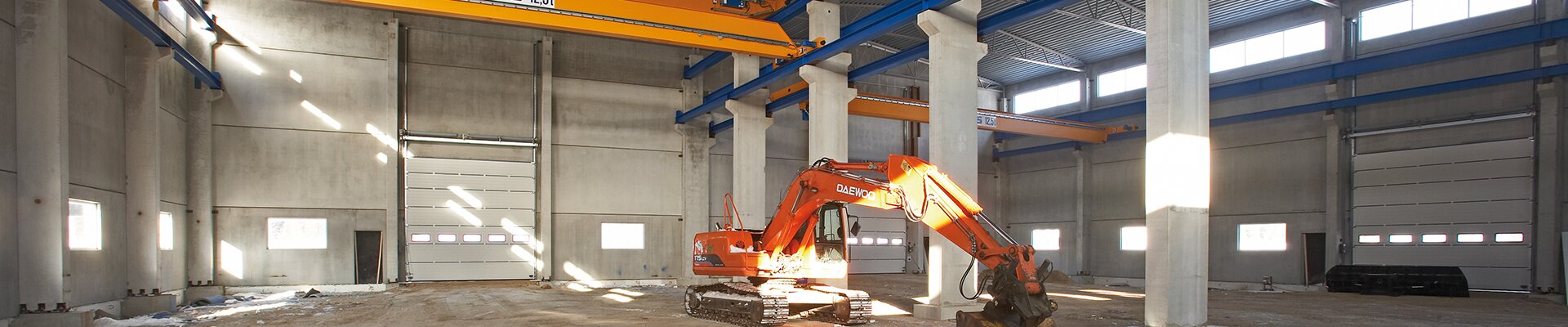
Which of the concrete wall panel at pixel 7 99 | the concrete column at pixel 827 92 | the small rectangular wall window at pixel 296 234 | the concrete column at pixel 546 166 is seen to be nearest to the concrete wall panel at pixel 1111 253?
the concrete column at pixel 827 92

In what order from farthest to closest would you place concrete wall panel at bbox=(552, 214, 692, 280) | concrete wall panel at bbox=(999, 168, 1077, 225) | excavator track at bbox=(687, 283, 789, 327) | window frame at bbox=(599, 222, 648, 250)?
concrete wall panel at bbox=(999, 168, 1077, 225) < window frame at bbox=(599, 222, 648, 250) < concrete wall panel at bbox=(552, 214, 692, 280) < excavator track at bbox=(687, 283, 789, 327)

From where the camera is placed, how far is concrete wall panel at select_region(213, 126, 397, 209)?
2298cm

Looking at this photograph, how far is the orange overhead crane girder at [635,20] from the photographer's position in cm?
1717

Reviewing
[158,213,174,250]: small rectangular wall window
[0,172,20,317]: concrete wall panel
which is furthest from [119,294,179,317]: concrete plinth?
[0,172,20,317]: concrete wall panel

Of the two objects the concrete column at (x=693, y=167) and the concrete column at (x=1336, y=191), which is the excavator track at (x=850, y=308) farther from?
the concrete column at (x=1336, y=191)

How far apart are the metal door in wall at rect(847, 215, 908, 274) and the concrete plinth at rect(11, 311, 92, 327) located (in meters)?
23.8

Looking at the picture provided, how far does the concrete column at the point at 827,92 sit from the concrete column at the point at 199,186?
49.3 feet

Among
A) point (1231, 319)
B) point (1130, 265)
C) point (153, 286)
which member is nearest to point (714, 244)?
point (1231, 319)

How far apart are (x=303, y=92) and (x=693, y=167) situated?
11.5 meters

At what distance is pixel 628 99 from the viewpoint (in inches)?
1126

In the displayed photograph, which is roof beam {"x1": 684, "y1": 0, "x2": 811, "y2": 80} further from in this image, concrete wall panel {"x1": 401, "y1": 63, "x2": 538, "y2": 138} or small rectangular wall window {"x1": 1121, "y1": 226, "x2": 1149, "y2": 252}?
small rectangular wall window {"x1": 1121, "y1": 226, "x2": 1149, "y2": 252}

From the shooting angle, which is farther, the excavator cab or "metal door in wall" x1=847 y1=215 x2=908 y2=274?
"metal door in wall" x1=847 y1=215 x2=908 y2=274

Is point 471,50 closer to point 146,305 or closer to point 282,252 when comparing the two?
point 282,252

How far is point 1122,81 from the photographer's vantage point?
3219 centimetres
